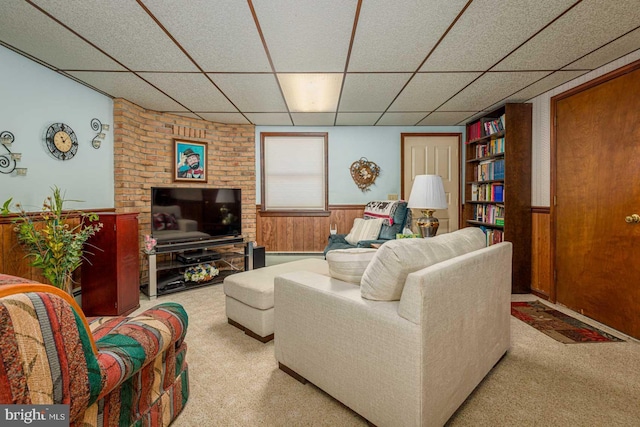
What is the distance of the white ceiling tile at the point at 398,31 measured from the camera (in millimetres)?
1714

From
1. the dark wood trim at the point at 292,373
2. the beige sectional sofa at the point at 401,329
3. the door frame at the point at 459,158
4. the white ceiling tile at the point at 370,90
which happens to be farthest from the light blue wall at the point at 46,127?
the door frame at the point at 459,158

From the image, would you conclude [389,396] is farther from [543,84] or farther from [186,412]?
[543,84]

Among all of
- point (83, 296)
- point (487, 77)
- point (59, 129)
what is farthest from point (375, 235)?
point (59, 129)

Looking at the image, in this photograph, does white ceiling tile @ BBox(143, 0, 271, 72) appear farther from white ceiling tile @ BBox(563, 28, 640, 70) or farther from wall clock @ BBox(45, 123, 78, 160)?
white ceiling tile @ BBox(563, 28, 640, 70)

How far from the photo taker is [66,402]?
76 centimetres

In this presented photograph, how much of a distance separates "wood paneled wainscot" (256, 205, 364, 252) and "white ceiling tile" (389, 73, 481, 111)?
173 centimetres

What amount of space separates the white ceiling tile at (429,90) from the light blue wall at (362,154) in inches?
36.5

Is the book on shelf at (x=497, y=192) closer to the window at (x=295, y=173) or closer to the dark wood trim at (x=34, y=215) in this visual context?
the window at (x=295, y=173)

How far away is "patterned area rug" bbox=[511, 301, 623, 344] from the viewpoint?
7.40 feet

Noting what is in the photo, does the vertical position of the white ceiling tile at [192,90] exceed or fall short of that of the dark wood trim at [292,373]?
it exceeds it

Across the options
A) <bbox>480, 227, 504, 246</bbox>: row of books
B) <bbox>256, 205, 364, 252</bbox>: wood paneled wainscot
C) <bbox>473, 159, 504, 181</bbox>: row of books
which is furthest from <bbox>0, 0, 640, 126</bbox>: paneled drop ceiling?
<bbox>256, 205, 364, 252</bbox>: wood paneled wainscot

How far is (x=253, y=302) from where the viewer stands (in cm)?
220

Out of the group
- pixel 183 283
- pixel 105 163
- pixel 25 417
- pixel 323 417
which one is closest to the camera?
pixel 25 417

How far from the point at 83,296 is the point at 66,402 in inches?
103
